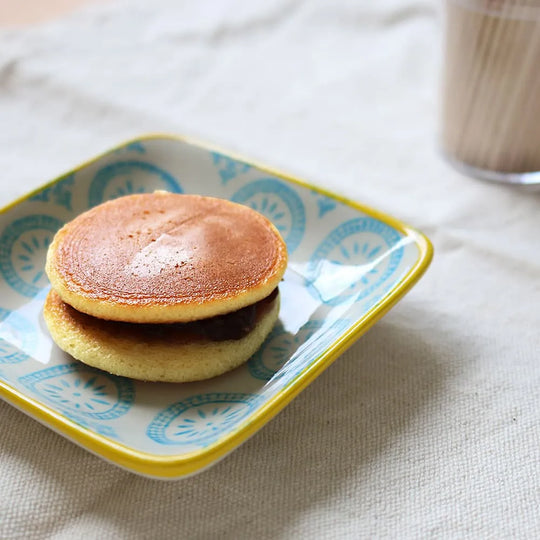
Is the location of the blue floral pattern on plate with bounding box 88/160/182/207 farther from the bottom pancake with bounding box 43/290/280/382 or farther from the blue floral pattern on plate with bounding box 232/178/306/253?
the bottom pancake with bounding box 43/290/280/382

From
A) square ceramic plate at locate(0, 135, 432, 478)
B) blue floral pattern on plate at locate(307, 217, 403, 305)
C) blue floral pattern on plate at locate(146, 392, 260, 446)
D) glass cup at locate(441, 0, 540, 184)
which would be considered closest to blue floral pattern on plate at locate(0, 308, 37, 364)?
square ceramic plate at locate(0, 135, 432, 478)

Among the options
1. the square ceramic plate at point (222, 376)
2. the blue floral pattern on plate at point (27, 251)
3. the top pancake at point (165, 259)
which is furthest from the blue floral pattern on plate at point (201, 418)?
the blue floral pattern on plate at point (27, 251)

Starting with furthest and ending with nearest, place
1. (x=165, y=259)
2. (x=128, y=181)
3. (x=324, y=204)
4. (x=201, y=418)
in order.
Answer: (x=128, y=181) → (x=324, y=204) → (x=165, y=259) → (x=201, y=418)

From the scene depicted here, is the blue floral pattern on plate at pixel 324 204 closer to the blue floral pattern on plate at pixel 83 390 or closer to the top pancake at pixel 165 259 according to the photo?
the top pancake at pixel 165 259

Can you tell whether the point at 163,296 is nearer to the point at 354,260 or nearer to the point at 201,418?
the point at 201,418

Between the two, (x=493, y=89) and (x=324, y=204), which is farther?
(x=493, y=89)

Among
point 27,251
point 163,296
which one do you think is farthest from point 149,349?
point 27,251
